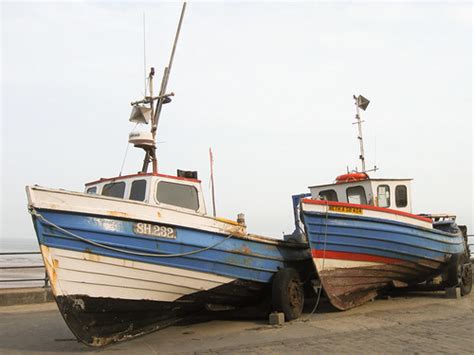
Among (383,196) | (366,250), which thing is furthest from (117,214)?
(383,196)

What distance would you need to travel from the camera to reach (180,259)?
7270 mm

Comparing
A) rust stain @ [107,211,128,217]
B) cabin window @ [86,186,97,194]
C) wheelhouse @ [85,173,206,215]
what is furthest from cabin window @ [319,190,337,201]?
rust stain @ [107,211,128,217]

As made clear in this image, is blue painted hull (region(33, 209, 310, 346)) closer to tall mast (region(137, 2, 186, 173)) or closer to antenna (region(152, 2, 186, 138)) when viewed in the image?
tall mast (region(137, 2, 186, 173))

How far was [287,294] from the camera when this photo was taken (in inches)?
335

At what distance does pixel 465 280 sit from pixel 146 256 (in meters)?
8.01

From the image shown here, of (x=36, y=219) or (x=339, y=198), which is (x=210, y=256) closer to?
(x=36, y=219)

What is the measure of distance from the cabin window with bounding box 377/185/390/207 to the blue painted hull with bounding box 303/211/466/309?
45.0 inches

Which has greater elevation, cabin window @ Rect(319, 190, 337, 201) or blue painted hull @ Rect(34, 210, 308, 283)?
cabin window @ Rect(319, 190, 337, 201)

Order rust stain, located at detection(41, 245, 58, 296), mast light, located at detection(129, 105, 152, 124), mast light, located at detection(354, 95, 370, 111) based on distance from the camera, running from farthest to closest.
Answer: mast light, located at detection(354, 95, 370, 111) → mast light, located at detection(129, 105, 152, 124) → rust stain, located at detection(41, 245, 58, 296)

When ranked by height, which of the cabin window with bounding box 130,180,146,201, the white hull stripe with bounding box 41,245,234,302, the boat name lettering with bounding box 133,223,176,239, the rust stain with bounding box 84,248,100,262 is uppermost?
the cabin window with bounding box 130,180,146,201

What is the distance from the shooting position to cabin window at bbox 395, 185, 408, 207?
11469 millimetres

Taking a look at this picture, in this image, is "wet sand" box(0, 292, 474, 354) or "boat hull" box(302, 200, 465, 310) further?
"boat hull" box(302, 200, 465, 310)

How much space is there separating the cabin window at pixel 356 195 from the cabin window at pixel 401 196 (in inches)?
31.7

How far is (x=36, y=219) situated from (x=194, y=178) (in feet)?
9.77
